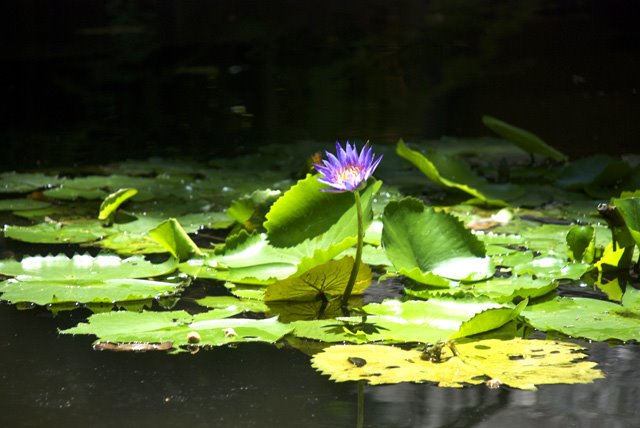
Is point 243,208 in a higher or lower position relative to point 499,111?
lower

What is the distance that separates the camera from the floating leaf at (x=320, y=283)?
53.3 inches

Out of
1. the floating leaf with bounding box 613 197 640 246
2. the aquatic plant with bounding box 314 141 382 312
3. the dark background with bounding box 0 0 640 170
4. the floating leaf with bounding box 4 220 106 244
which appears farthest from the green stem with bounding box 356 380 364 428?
the dark background with bounding box 0 0 640 170

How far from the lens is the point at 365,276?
1443 millimetres

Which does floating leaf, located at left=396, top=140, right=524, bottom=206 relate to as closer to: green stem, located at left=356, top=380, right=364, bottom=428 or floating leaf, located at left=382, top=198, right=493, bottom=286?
floating leaf, located at left=382, top=198, right=493, bottom=286

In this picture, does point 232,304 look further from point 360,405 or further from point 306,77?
point 306,77

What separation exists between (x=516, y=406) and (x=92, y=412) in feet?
1.34

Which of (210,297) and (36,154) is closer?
(210,297)

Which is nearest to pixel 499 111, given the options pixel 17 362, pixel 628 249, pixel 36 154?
pixel 36 154

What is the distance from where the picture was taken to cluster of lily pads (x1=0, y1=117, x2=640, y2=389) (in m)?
1.21

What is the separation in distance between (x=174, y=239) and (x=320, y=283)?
309 millimetres

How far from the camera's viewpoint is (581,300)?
4.52ft

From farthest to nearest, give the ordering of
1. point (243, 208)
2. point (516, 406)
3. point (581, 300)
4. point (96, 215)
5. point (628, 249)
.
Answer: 1. point (96, 215)
2. point (243, 208)
3. point (628, 249)
4. point (581, 300)
5. point (516, 406)

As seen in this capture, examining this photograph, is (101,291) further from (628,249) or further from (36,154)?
(36,154)

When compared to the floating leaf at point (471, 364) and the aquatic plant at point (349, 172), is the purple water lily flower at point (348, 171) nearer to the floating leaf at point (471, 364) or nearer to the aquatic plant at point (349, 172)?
the aquatic plant at point (349, 172)
